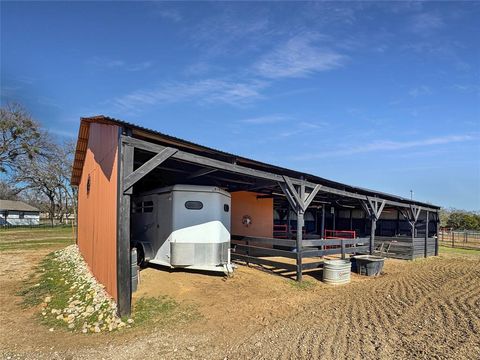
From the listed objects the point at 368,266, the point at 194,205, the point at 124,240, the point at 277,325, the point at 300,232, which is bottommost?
the point at 368,266

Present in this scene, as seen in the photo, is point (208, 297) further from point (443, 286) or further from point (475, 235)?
point (475, 235)

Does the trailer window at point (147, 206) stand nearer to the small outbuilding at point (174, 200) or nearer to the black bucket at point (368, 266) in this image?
the small outbuilding at point (174, 200)

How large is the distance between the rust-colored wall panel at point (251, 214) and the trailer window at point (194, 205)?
5907 mm

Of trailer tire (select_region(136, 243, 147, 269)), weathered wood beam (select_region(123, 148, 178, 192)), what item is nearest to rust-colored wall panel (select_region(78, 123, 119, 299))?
weathered wood beam (select_region(123, 148, 178, 192))

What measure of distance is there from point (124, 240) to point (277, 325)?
2.96m

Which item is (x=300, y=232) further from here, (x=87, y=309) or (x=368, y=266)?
(x=87, y=309)

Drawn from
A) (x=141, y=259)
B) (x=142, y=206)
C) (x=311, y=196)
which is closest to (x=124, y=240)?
(x=141, y=259)

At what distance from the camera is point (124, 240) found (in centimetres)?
589

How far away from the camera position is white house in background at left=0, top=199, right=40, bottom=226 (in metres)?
49.8

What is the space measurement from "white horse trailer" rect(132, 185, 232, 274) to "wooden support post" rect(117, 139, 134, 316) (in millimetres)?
2696

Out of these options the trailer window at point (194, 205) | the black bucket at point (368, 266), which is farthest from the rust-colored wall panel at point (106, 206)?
the black bucket at point (368, 266)

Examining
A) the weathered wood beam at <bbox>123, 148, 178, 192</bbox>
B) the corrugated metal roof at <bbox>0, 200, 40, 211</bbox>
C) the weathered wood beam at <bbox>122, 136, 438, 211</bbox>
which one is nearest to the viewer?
the weathered wood beam at <bbox>123, 148, 178, 192</bbox>

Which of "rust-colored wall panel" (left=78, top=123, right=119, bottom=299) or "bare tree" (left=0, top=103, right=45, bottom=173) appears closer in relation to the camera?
"rust-colored wall panel" (left=78, top=123, right=119, bottom=299)

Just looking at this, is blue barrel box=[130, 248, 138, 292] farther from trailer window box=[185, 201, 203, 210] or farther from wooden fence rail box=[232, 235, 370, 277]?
wooden fence rail box=[232, 235, 370, 277]
